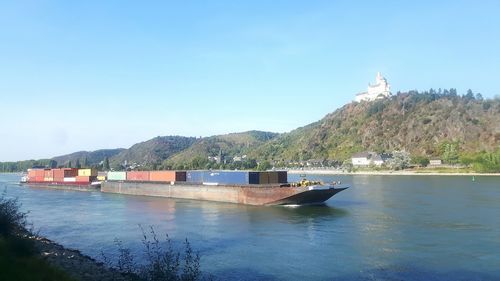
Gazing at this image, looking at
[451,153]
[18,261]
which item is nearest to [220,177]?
[18,261]

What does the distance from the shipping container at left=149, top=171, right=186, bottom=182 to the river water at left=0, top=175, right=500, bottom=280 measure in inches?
536

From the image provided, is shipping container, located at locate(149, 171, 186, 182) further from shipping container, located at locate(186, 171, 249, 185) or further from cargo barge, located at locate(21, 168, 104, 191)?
cargo barge, located at locate(21, 168, 104, 191)

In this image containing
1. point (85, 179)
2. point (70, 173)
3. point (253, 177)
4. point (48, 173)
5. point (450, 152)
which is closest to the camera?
point (253, 177)

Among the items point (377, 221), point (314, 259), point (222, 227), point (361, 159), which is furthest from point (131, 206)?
point (361, 159)

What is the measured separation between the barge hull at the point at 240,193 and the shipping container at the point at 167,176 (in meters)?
1.64

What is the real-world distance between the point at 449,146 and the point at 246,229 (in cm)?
12625

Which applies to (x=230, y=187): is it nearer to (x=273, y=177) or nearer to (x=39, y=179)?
(x=273, y=177)

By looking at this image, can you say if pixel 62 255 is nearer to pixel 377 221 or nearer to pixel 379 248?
pixel 379 248

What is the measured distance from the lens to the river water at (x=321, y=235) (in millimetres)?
20891

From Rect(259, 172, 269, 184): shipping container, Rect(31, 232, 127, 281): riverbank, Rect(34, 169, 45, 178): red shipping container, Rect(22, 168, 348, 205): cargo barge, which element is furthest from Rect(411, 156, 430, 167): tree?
Rect(31, 232, 127, 281): riverbank

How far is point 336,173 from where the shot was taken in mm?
144875

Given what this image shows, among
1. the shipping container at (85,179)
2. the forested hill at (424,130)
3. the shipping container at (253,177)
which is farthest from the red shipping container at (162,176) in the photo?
the forested hill at (424,130)

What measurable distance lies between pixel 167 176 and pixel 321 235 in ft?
132

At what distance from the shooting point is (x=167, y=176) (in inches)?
2589
